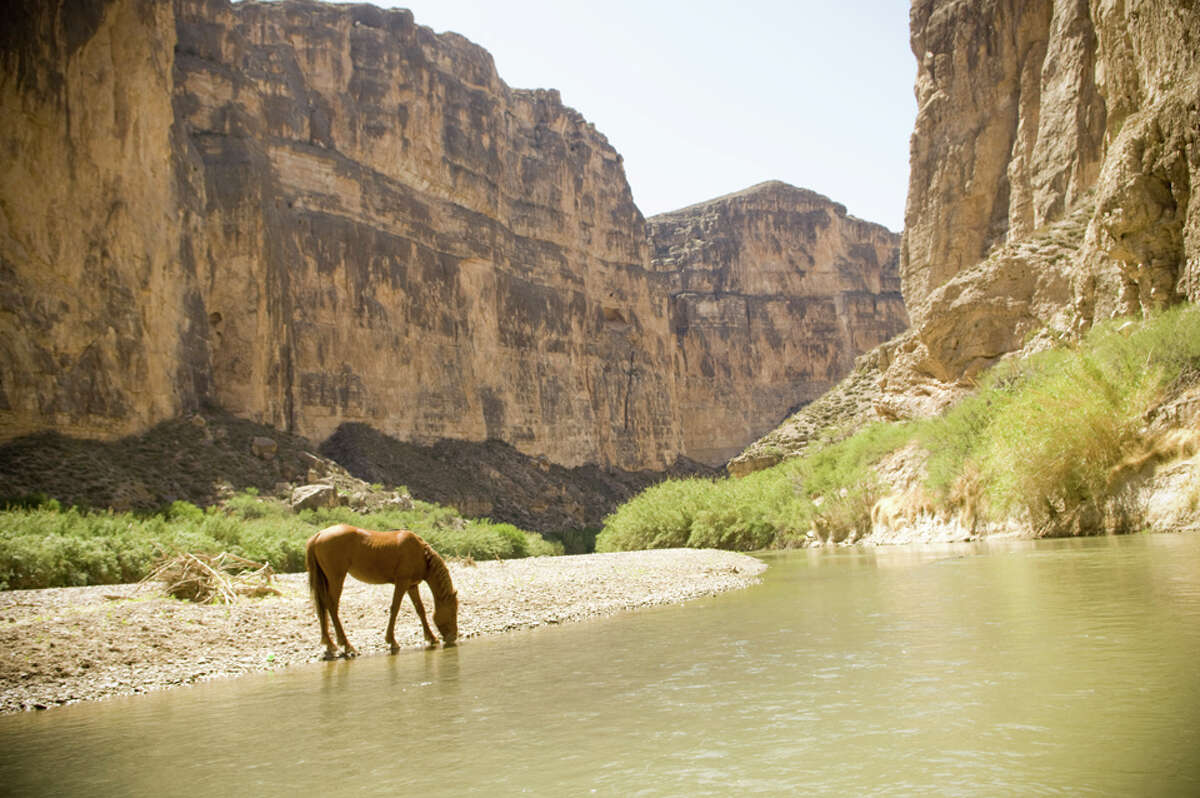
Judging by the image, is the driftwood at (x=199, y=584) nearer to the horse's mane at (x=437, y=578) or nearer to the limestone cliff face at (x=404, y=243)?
the horse's mane at (x=437, y=578)

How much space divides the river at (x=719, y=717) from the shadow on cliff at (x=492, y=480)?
38.8 meters

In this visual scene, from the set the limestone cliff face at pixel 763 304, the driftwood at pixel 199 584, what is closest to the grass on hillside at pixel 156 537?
the driftwood at pixel 199 584

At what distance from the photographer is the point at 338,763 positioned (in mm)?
5324

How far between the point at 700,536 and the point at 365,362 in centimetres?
2420

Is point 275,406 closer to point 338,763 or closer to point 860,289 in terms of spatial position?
point 338,763

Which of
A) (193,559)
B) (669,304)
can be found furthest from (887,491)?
(669,304)

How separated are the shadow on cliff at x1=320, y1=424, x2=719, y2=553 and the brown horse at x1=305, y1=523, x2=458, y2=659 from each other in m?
36.1

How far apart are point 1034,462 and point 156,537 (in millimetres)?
19973

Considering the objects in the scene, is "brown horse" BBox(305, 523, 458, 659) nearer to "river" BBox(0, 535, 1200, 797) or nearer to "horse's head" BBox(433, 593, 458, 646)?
"horse's head" BBox(433, 593, 458, 646)

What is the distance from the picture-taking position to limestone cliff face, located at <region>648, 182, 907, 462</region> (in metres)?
94.2

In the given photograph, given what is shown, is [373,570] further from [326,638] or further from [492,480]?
[492,480]

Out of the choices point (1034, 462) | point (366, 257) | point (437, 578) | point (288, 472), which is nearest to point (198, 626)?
point (437, 578)

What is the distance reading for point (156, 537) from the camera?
20375mm

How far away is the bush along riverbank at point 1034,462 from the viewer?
1725cm
